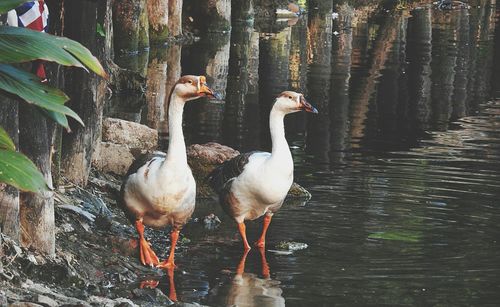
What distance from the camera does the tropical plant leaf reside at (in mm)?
5594

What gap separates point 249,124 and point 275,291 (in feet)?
30.7

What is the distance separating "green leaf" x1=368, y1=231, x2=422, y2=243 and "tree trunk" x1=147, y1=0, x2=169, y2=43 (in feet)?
60.9

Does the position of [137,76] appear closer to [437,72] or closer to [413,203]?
[437,72]

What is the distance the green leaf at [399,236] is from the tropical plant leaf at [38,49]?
5.40 m

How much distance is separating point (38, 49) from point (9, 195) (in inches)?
85.6

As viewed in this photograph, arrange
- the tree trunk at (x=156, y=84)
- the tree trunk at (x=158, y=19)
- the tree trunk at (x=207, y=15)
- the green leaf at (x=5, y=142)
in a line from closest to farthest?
1. the green leaf at (x=5, y=142)
2. the tree trunk at (x=156, y=84)
3. the tree trunk at (x=158, y=19)
4. the tree trunk at (x=207, y=15)

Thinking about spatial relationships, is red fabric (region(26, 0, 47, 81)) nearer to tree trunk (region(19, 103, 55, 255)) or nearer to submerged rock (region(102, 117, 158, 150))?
tree trunk (region(19, 103, 55, 255))

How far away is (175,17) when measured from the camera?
102 ft

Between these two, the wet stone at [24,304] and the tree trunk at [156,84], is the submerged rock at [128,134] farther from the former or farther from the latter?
the wet stone at [24,304]

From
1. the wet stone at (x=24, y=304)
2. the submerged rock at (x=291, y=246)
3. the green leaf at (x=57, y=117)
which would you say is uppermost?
the green leaf at (x=57, y=117)

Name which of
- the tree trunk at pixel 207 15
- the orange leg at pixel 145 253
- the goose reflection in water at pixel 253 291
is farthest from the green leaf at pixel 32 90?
the tree trunk at pixel 207 15

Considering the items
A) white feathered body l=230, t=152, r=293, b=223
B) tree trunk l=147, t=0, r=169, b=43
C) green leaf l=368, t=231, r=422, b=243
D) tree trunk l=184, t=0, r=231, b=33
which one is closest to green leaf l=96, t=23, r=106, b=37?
white feathered body l=230, t=152, r=293, b=223

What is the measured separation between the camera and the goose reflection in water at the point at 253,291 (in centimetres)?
856

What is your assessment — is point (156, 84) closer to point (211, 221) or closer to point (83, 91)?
point (211, 221)
